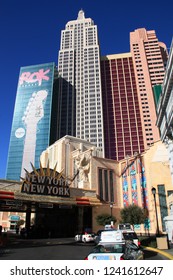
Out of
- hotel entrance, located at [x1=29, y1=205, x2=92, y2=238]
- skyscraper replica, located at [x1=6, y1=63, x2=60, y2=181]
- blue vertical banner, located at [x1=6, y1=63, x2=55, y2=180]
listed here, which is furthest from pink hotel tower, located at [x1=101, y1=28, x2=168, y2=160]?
hotel entrance, located at [x1=29, y1=205, x2=92, y2=238]

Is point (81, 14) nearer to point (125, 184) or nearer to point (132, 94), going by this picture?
point (132, 94)

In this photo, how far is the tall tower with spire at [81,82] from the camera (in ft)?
399

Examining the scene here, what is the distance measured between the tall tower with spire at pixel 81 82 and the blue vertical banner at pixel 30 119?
1899cm

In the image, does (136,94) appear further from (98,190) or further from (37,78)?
(98,190)

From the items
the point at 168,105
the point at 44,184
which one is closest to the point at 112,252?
the point at 168,105

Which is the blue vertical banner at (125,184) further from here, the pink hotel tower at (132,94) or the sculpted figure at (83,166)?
the pink hotel tower at (132,94)

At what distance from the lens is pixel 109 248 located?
913 centimetres

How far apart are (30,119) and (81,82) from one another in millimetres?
43292

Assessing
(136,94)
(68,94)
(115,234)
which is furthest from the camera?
(68,94)

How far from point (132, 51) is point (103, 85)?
1054 inches

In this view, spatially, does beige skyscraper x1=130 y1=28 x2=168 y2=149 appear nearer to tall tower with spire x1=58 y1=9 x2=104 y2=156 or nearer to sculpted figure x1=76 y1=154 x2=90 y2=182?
tall tower with spire x1=58 y1=9 x2=104 y2=156

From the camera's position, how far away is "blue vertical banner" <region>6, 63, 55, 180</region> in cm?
10275

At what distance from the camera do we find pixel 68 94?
136 meters
